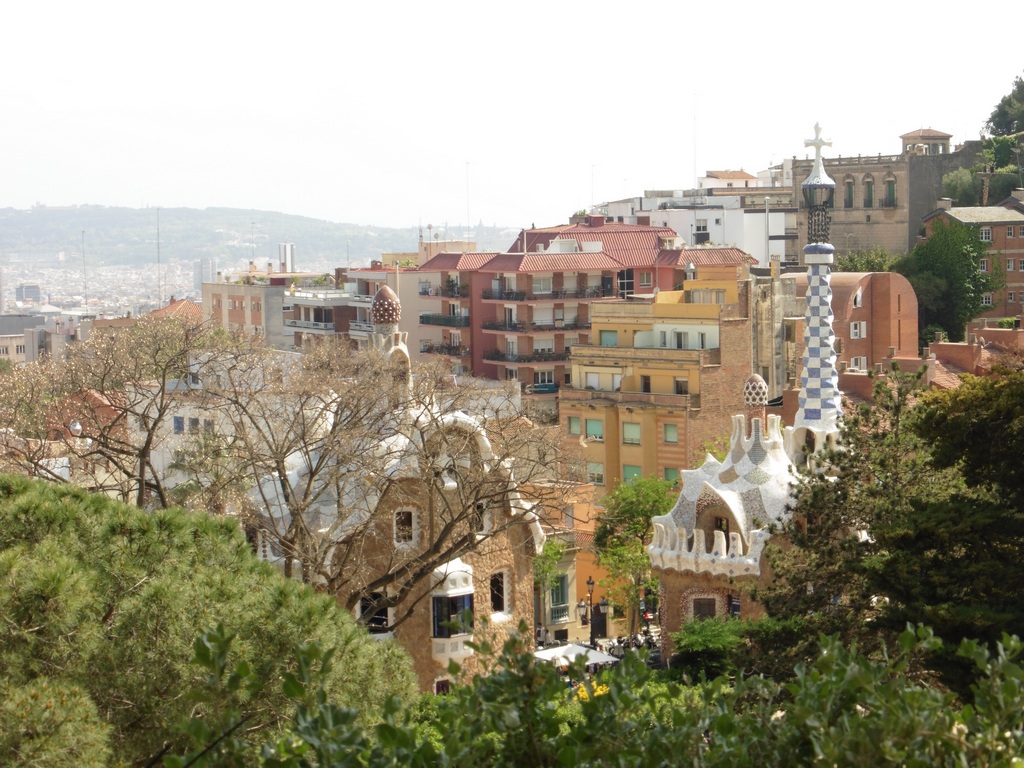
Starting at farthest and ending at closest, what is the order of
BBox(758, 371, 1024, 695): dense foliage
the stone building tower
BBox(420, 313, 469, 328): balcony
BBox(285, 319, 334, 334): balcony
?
BBox(285, 319, 334, 334): balcony < BBox(420, 313, 469, 328): balcony < the stone building tower < BBox(758, 371, 1024, 695): dense foliage

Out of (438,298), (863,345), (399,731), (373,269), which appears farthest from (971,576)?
(373,269)

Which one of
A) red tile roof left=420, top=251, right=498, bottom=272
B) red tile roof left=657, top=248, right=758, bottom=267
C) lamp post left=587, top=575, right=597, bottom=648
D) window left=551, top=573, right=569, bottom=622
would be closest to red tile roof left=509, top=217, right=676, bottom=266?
red tile roof left=657, top=248, right=758, bottom=267

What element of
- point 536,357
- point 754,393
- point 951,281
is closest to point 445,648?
point 754,393

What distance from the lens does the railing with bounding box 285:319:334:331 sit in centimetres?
7850

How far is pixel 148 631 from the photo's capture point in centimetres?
1572

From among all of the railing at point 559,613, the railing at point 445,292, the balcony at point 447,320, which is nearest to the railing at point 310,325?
the railing at point 445,292

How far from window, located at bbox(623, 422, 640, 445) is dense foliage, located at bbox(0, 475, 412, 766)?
112ft

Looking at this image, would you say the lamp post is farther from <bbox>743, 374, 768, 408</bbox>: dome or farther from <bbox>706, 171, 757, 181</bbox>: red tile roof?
<bbox>706, 171, 757, 181</bbox>: red tile roof

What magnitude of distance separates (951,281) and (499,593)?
1745 inches

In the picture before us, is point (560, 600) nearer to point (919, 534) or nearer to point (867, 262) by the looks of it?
point (919, 534)

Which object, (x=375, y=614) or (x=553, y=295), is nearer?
(x=375, y=614)

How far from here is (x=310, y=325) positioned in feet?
262

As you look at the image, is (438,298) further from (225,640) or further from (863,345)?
(225,640)

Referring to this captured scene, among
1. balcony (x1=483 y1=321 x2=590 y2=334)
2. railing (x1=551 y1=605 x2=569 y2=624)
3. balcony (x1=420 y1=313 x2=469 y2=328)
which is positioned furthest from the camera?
balcony (x1=420 y1=313 x2=469 y2=328)
